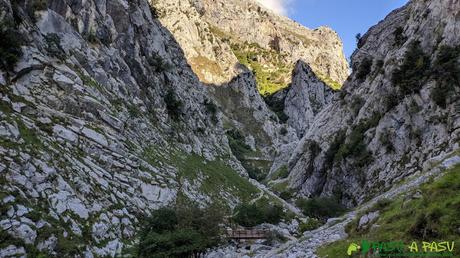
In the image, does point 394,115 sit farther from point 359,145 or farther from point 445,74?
point 445,74

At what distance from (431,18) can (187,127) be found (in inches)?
1584

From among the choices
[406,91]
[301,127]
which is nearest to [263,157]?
[301,127]

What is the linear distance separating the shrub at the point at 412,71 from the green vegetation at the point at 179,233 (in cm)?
3406

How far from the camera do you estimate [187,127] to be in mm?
60812

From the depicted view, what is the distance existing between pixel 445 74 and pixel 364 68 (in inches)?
1149

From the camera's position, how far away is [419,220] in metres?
13.6

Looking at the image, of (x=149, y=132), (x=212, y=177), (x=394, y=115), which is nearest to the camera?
(x=149, y=132)

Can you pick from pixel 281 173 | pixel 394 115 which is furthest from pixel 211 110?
pixel 394 115

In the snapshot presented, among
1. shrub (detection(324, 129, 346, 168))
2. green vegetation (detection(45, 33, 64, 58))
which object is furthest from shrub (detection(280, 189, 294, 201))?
green vegetation (detection(45, 33, 64, 58))

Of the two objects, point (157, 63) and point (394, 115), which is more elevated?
point (157, 63)

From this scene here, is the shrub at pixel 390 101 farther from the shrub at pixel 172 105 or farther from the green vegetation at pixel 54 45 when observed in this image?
the green vegetation at pixel 54 45

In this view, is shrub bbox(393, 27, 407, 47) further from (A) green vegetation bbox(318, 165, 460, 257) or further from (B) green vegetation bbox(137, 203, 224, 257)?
(A) green vegetation bbox(318, 165, 460, 257)

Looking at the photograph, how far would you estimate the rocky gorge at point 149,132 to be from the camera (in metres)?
22.4

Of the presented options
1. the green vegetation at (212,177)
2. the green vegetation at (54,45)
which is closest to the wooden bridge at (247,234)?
the green vegetation at (212,177)
